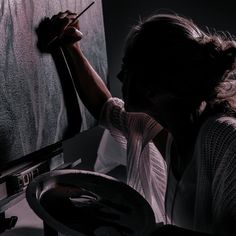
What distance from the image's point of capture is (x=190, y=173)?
40.3 inches

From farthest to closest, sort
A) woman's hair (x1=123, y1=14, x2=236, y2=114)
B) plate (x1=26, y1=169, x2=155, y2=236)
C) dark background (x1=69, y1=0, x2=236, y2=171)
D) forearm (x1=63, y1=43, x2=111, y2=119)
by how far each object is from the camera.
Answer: dark background (x1=69, y1=0, x2=236, y2=171)
forearm (x1=63, y1=43, x2=111, y2=119)
woman's hair (x1=123, y1=14, x2=236, y2=114)
plate (x1=26, y1=169, x2=155, y2=236)

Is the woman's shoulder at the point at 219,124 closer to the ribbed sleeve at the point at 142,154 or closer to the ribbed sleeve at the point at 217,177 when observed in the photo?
the ribbed sleeve at the point at 217,177

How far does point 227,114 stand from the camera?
985 mm

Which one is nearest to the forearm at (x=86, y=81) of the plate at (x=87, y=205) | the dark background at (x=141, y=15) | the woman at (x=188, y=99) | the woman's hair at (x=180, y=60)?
the woman at (x=188, y=99)

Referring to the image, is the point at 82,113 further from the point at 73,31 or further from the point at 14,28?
the point at 14,28

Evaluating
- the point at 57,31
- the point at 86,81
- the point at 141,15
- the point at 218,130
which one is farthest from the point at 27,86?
the point at 141,15

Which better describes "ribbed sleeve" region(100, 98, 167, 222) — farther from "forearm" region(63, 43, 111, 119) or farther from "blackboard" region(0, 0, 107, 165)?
"blackboard" region(0, 0, 107, 165)

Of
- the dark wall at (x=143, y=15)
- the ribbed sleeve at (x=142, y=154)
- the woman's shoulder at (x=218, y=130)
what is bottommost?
the ribbed sleeve at (x=142, y=154)

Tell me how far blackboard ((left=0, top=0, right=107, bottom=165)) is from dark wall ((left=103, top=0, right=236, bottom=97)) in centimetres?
65

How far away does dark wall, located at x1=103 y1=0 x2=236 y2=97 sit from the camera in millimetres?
1793

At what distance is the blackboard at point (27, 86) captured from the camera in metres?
0.86

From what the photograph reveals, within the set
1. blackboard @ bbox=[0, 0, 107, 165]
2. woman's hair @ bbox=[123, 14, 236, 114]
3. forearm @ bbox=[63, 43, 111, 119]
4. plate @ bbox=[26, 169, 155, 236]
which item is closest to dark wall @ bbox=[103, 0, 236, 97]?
forearm @ bbox=[63, 43, 111, 119]

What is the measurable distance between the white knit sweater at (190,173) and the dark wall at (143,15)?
0.55 meters

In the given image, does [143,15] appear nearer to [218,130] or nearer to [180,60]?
[180,60]
